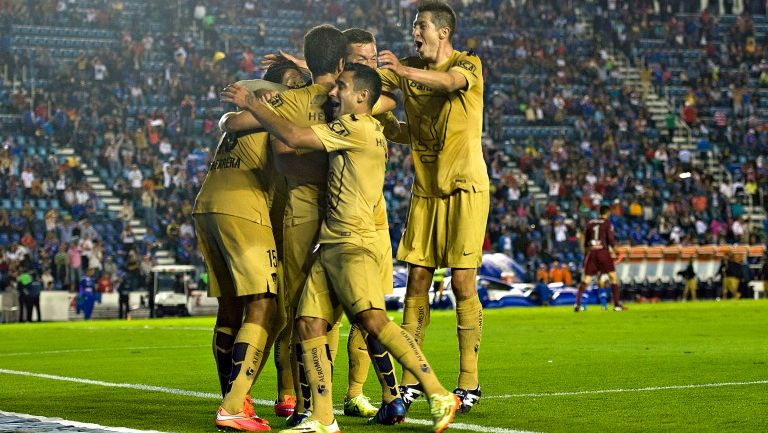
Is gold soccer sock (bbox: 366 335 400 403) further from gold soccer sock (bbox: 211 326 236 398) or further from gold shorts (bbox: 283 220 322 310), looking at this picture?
gold soccer sock (bbox: 211 326 236 398)

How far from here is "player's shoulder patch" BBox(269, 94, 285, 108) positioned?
7.41 metres

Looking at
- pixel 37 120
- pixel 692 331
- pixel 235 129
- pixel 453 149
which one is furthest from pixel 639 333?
pixel 37 120

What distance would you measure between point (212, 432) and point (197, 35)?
34.4 metres

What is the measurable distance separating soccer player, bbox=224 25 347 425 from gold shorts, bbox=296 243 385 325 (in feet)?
0.92

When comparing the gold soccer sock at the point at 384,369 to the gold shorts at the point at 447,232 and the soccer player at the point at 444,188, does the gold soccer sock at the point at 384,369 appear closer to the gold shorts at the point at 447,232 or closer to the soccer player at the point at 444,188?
the soccer player at the point at 444,188

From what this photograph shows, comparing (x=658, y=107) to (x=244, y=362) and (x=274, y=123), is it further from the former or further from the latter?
(x=274, y=123)

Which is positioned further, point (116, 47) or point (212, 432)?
point (116, 47)

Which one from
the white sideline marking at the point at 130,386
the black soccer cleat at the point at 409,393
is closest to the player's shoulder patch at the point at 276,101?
the black soccer cleat at the point at 409,393

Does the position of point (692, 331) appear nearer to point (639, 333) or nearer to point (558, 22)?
point (639, 333)

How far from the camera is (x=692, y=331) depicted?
17797 mm

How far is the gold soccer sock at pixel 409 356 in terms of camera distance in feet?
22.5

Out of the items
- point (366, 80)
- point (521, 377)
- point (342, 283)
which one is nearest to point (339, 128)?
point (366, 80)

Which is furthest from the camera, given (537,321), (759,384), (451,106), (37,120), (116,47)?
(116,47)

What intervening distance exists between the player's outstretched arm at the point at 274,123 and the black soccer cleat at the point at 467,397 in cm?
202
